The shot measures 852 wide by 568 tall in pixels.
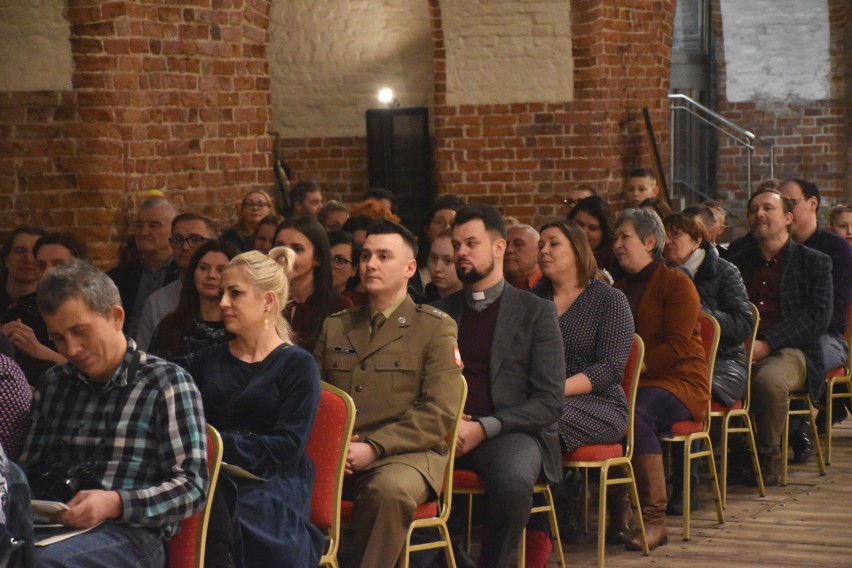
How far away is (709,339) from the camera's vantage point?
18.4 ft

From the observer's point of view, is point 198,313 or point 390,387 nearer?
point 390,387

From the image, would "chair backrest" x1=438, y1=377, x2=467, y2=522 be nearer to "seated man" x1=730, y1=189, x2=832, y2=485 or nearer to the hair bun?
the hair bun

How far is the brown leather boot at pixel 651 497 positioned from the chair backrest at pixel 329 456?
71.8 inches

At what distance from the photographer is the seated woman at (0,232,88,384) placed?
4.85 meters

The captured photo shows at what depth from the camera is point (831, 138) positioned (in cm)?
1391

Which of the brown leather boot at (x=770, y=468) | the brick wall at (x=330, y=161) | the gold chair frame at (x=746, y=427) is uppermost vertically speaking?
the brick wall at (x=330, y=161)

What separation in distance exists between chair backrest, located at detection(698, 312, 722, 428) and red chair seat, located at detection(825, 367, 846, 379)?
1374 millimetres

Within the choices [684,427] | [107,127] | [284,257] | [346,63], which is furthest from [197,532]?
[346,63]

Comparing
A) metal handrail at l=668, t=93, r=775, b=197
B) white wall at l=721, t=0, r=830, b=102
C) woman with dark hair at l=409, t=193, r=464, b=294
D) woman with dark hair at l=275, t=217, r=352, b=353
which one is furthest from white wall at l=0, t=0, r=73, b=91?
white wall at l=721, t=0, r=830, b=102

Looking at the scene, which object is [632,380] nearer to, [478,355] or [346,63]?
[478,355]

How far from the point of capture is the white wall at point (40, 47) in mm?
6867

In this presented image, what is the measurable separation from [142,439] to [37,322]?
2.11 metres

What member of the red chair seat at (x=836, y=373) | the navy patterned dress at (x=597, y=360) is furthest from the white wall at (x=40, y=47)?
the red chair seat at (x=836, y=373)

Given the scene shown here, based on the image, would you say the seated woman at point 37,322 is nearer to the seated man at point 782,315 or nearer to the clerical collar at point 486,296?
the clerical collar at point 486,296
